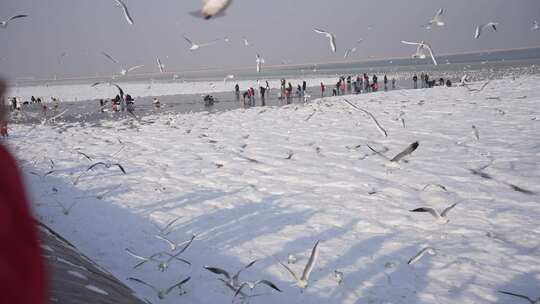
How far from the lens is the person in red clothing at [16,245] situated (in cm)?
87

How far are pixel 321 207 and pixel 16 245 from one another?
6.59m

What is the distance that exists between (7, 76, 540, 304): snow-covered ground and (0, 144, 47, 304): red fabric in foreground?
3.92 meters

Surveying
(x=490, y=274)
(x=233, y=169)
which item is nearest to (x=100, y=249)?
(x=233, y=169)

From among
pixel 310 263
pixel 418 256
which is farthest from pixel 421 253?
pixel 310 263

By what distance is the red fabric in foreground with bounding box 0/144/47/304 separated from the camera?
2.84 feet

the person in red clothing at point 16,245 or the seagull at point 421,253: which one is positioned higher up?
→ the person in red clothing at point 16,245

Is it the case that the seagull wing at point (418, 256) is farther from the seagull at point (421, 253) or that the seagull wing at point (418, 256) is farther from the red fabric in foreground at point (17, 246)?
the red fabric in foreground at point (17, 246)

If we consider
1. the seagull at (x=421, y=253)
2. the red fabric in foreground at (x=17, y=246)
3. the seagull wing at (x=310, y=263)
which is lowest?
the seagull at (x=421, y=253)

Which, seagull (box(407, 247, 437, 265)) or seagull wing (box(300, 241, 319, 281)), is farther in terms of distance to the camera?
seagull (box(407, 247, 437, 265))

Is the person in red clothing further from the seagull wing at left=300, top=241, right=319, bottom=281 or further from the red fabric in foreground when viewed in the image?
the seagull wing at left=300, top=241, right=319, bottom=281

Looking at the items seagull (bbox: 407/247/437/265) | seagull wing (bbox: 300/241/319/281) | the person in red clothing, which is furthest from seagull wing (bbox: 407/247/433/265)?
the person in red clothing

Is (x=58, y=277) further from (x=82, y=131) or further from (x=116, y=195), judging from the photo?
(x=82, y=131)

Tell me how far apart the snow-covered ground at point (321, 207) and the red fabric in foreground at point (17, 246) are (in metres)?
3.92

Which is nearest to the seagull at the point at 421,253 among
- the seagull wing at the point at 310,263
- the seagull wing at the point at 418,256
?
the seagull wing at the point at 418,256
